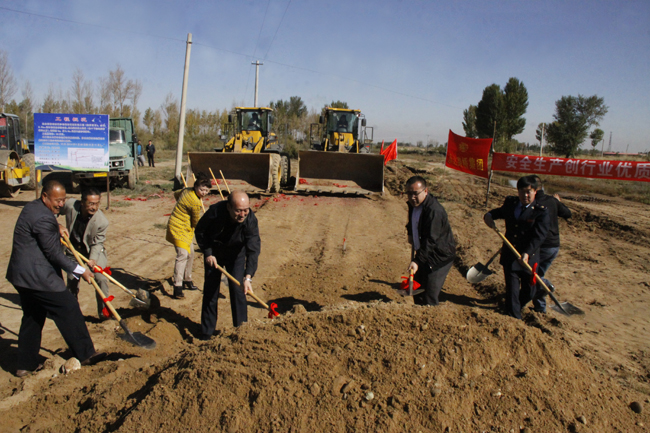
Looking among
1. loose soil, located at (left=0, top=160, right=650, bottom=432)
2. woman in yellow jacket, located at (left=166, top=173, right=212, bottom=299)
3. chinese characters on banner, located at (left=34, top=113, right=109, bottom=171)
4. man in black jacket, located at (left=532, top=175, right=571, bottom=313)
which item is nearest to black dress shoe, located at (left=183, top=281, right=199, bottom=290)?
loose soil, located at (left=0, top=160, right=650, bottom=432)

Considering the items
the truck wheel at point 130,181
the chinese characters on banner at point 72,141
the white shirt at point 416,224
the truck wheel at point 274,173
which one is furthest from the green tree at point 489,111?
the white shirt at point 416,224

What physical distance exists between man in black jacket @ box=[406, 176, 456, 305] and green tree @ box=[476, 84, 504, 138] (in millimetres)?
43064

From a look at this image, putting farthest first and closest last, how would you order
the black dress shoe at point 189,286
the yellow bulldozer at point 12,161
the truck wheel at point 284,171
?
the truck wheel at point 284,171
the yellow bulldozer at point 12,161
the black dress shoe at point 189,286

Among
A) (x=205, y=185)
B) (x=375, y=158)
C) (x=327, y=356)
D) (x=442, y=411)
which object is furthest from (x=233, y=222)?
(x=375, y=158)

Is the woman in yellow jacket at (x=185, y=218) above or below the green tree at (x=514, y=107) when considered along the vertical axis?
below

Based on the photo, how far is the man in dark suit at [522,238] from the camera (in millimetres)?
4371

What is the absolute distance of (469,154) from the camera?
1142cm

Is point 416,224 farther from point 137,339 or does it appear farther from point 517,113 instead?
point 517,113

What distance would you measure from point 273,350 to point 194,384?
1.97 ft

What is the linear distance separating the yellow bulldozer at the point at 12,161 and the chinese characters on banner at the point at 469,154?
12886 millimetres

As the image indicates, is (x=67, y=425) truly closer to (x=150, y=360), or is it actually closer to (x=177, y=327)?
(x=150, y=360)

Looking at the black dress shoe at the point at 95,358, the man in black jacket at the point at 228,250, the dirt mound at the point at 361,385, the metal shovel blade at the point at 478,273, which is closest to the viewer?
the dirt mound at the point at 361,385

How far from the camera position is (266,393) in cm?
274

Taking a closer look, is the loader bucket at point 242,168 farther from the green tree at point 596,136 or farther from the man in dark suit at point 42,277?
the green tree at point 596,136
